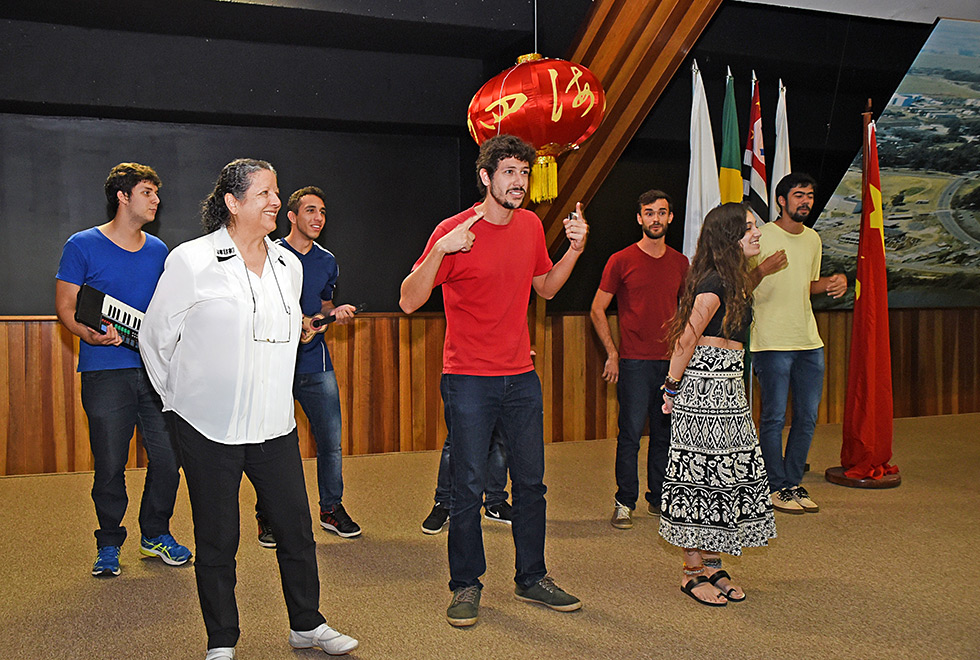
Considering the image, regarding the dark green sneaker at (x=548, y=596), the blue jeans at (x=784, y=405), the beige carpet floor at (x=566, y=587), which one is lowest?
the beige carpet floor at (x=566, y=587)

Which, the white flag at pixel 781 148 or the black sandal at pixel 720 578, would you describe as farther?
the white flag at pixel 781 148

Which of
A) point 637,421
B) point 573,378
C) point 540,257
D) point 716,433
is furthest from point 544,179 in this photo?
point 573,378

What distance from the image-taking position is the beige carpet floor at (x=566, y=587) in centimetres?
270

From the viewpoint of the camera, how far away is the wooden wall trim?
17.8 ft

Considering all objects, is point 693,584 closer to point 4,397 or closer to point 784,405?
point 784,405

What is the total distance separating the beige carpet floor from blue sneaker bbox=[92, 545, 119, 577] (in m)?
0.04

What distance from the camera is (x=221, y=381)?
238 centimetres

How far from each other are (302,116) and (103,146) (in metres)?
1.47

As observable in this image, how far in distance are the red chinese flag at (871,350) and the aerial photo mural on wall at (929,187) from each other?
131cm

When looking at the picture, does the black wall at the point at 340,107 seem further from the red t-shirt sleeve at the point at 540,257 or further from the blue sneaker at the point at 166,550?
the blue sneaker at the point at 166,550

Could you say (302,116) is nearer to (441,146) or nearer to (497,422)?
(441,146)

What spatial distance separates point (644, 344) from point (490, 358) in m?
1.49

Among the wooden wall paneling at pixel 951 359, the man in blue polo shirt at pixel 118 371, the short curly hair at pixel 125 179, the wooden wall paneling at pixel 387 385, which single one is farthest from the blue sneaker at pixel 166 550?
the wooden wall paneling at pixel 951 359

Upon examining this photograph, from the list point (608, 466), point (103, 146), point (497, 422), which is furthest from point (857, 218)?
point (103, 146)
